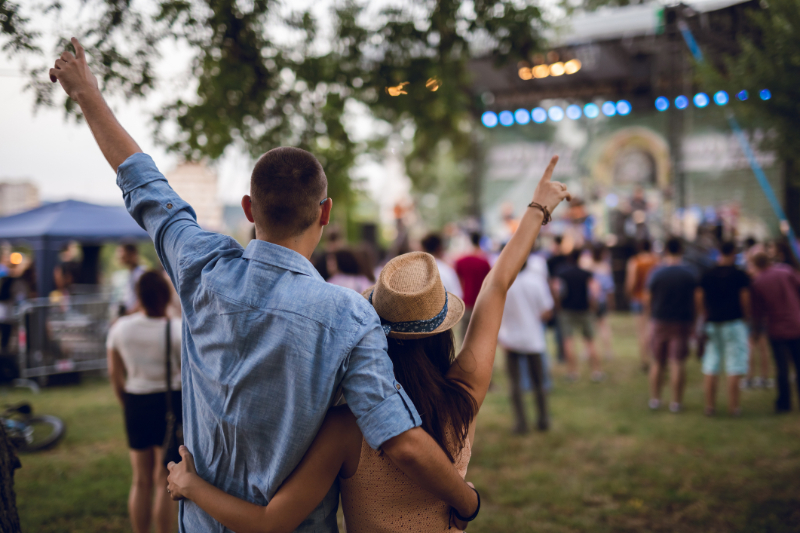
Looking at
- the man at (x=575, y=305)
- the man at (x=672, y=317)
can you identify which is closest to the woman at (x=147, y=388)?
the man at (x=672, y=317)

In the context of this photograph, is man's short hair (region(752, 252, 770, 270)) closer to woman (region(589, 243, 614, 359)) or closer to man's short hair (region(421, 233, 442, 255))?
woman (region(589, 243, 614, 359))

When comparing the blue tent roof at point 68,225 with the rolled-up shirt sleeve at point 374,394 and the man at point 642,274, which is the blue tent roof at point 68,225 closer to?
the man at point 642,274

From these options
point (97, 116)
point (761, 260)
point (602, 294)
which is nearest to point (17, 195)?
point (602, 294)

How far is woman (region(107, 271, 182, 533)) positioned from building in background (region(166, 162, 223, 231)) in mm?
675

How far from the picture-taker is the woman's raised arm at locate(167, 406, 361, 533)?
121 centimetres

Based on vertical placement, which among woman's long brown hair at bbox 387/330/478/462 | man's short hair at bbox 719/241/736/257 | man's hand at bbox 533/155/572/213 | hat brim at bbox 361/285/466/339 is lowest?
woman's long brown hair at bbox 387/330/478/462

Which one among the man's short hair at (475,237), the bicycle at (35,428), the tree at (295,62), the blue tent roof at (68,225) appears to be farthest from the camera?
the blue tent roof at (68,225)

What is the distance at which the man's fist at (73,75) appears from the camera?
1.46 m

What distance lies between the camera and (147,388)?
10.8ft

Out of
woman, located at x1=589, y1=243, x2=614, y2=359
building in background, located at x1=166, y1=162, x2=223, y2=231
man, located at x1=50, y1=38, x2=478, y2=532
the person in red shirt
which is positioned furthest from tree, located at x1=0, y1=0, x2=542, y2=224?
woman, located at x1=589, y1=243, x2=614, y2=359

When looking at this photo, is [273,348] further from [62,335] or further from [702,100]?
[702,100]

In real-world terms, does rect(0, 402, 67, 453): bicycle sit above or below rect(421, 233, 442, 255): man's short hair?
below

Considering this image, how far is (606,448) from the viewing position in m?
5.19

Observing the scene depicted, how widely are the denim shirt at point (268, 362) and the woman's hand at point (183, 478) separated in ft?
0.10
